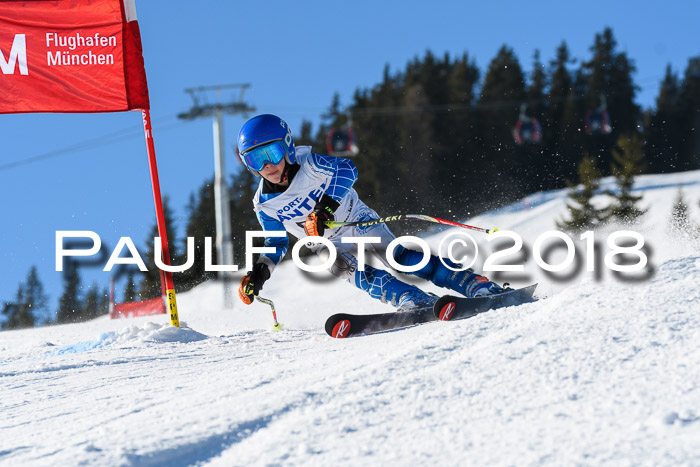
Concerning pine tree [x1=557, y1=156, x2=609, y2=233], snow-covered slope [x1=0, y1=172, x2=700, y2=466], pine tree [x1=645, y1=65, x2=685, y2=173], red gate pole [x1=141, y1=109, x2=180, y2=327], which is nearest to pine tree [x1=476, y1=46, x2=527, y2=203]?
pine tree [x1=557, y1=156, x2=609, y2=233]

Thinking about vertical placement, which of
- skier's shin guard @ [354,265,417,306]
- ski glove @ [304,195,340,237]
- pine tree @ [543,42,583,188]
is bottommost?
skier's shin guard @ [354,265,417,306]

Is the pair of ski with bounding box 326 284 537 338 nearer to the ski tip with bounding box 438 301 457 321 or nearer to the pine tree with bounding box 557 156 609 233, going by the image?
the ski tip with bounding box 438 301 457 321

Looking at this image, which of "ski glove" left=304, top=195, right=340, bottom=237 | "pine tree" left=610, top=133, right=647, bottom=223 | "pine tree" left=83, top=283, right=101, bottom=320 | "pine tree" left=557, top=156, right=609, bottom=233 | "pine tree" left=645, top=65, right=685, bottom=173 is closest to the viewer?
"ski glove" left=304, top=195, right=340, bottom=237

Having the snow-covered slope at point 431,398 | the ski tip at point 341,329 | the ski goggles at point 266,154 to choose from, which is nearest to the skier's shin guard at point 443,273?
the ski tip at point 341,329

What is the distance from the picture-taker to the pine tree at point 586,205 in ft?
94.3

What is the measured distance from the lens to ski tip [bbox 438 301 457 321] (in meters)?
4.20

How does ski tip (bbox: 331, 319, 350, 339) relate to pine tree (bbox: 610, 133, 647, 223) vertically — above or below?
below

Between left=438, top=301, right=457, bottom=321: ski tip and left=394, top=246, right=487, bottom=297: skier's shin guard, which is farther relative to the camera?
left=394, top=246, right=487, bottom=297: skier's shin guard

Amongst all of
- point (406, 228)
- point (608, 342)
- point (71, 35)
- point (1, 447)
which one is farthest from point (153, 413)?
point (406, 228)

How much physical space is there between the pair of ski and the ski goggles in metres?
1.12

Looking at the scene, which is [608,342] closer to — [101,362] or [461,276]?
[461,276]

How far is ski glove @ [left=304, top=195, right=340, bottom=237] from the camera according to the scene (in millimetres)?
4621

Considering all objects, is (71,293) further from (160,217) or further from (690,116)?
(690,116)

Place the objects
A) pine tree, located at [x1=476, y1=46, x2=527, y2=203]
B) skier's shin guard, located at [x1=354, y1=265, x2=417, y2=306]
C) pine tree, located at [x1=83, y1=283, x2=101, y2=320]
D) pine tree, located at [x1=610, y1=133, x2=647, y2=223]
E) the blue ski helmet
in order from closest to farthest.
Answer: the blue ski helmet → skier's shin guard, located at [x1=354, y1=265, x2=417, y2=306] → pine tree, located at [x1=83, y1=283, x2=101, y2=320] → pine tree, located at [x1=610, y1=133, x2=647, y2=223] → pine tree, located at [x1=476, y1=46, x2=527, y2=203]
